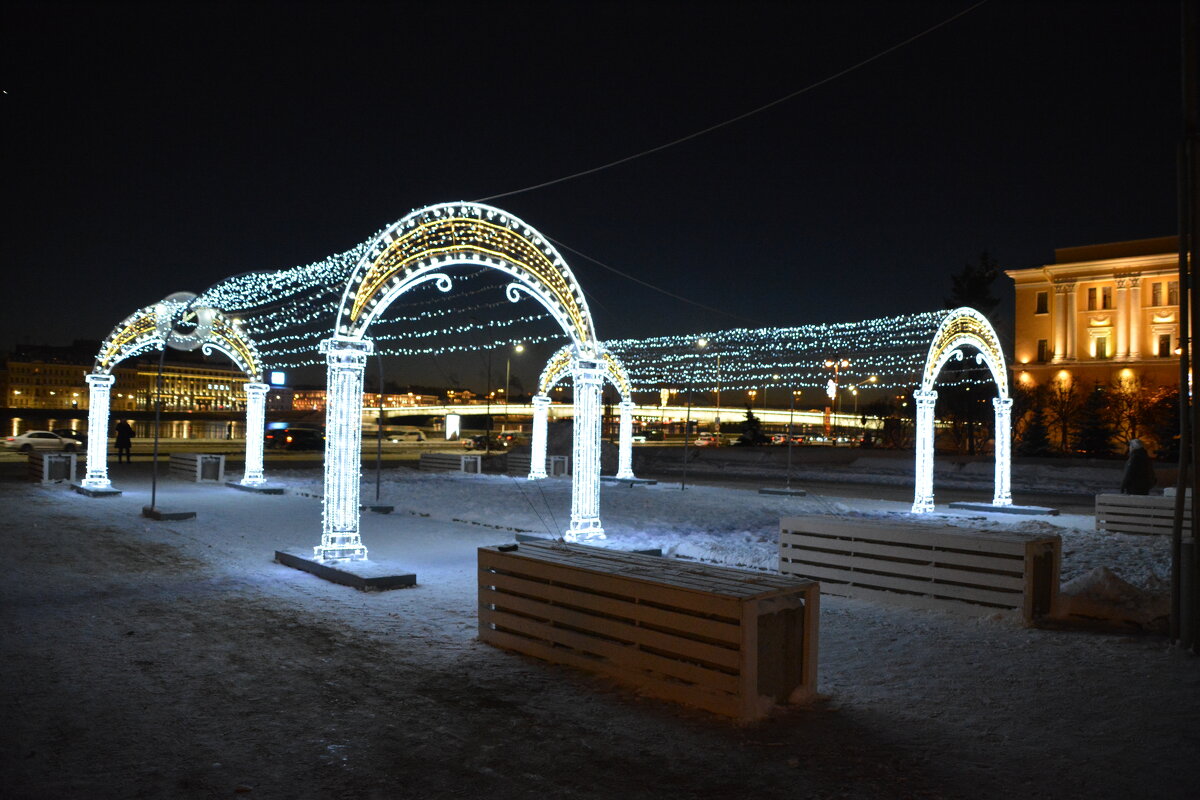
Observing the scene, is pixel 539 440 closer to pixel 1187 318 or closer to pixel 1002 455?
pixel 1002 455

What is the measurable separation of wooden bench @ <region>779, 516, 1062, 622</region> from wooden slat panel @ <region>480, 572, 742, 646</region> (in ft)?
13.6

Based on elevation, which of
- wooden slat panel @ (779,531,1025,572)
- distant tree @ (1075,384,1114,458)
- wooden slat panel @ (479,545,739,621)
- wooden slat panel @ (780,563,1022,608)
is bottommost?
wooden slat panel @ (780,563,1022,608)

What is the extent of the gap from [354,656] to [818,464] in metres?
36.4

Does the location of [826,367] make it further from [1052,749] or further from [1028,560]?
[1052,749]

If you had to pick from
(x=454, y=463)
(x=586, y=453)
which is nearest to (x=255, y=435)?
(x=454, y=463)

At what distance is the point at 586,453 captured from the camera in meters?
13.5

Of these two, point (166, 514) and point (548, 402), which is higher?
point (548, 402)

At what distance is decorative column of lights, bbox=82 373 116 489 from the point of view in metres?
20.1

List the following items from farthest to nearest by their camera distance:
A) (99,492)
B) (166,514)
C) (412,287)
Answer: (99,492) < (166,514) < (412,287)

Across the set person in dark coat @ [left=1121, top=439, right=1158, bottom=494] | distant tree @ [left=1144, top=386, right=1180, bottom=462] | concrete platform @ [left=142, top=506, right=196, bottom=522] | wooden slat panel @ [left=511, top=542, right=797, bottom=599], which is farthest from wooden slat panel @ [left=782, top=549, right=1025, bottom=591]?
distant tree @ [left=1144, top=386, right=1180, bottom=462]

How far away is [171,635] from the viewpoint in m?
7.04

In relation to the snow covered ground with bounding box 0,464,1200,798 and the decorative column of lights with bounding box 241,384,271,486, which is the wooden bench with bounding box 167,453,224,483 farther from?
the snow covered ground with bounding box 0,464,1200,798

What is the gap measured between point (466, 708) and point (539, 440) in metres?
23.9

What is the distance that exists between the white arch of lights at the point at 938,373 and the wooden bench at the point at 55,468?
773 inches
